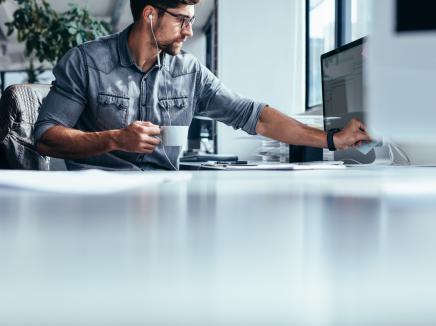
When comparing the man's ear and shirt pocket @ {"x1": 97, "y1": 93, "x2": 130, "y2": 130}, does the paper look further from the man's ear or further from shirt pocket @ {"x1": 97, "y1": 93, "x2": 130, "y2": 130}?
the man's ear

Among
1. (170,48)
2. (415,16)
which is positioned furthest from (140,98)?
(415,16)

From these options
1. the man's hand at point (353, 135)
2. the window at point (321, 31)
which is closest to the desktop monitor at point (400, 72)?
the man's hand at point (353, 135)

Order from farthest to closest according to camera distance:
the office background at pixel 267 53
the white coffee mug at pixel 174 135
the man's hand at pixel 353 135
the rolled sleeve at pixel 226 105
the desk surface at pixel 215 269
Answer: the office background at pixel 267 53
the rolled sleeve at pixel 226 105
the man's hand at pixel 353 135
the white coffee mug at pixel 174 135
the desk surface at pixel 215 269

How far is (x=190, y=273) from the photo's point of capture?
17 centimetres

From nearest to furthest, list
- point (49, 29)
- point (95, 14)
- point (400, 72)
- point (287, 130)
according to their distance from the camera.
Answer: point (400, 72) < point (287, 130) < point (49, 29) < point (95, 14)

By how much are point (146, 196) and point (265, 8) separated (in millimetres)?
3536

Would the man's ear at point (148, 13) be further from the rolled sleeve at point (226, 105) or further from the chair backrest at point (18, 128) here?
the chair backrest at point (18, 128)

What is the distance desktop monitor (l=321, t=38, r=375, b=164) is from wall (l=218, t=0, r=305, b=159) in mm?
1460

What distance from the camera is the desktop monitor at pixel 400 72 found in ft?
1.02

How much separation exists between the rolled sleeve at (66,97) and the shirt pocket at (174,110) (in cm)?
28

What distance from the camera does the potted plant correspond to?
3.48 metres

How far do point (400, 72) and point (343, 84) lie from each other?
187 cm

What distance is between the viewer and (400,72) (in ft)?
1.05

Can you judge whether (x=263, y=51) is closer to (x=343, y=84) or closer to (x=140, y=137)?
(x=343, y=84)
